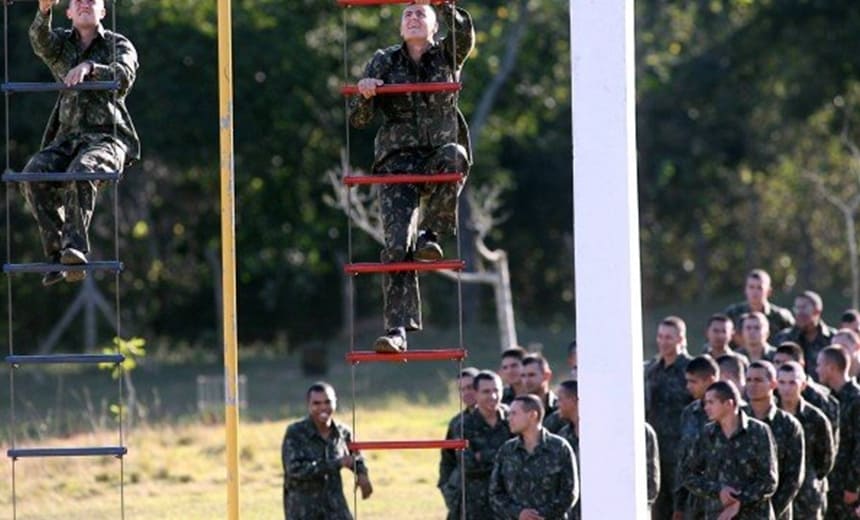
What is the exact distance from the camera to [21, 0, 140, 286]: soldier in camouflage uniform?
1158cm

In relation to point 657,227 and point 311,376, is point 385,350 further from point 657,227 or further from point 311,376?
point 657,227

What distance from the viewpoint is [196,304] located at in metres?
45.2

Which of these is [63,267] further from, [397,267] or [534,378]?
[534,378]

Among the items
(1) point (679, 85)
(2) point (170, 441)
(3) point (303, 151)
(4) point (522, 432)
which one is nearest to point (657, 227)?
(1) point (679, 85)

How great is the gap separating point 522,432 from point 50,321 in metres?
32.4

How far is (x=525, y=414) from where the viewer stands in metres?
13.0

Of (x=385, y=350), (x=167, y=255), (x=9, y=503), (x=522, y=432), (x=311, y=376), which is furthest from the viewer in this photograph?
(x=167, y=255)

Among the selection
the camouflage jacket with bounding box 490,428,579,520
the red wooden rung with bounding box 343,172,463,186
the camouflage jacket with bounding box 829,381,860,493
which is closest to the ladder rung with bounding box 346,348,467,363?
the red wooden rung with bounding box 343,172,463,186

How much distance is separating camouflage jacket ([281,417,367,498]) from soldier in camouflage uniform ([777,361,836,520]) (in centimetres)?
302

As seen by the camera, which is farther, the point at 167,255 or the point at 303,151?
the point at 167,255

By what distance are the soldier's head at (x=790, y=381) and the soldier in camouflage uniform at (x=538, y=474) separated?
1894 millimetres

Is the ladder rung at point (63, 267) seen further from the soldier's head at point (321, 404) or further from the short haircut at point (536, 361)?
the short haircut at point (536, 361)

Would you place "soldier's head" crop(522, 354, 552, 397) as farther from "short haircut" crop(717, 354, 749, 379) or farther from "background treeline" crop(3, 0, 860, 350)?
"background treeline" crop(3, 0, 860, 350)

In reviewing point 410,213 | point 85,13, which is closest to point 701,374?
point 410,213
